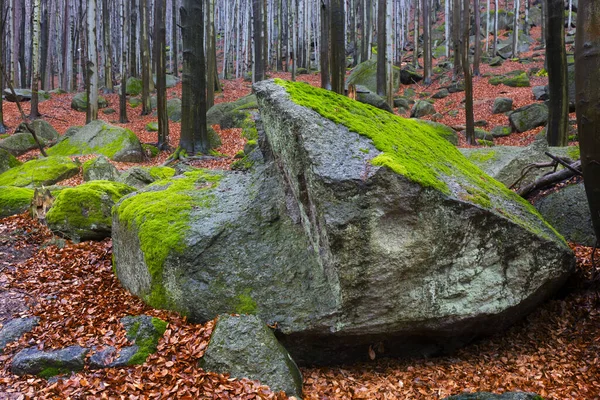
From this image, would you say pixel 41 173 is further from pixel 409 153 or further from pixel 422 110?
pixel 422 110

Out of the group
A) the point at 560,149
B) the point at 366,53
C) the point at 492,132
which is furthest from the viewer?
the point at 366,53

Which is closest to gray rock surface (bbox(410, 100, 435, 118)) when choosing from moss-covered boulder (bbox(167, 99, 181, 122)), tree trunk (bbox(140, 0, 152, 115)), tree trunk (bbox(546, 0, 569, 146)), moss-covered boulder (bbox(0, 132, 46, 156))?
moss-covered boulder (bbox(167, 99, 181, 122))

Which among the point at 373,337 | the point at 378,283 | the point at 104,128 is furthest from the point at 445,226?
the point at 104,128

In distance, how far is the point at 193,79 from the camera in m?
10.8

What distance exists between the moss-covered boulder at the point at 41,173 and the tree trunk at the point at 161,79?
10.8ft

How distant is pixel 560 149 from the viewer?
279 inches

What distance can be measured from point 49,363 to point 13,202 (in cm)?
536

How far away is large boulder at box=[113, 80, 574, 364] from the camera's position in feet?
12.1

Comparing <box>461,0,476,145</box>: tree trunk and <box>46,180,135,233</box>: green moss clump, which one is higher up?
<box>461,0,476,145</box>: tree trunk

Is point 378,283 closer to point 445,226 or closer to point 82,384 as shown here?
point 445,226

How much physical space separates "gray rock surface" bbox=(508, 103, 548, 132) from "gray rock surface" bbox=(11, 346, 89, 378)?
1505 centimetres

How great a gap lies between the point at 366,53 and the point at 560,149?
26306 millimetres

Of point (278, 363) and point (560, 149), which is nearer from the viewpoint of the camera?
point (278, 363)

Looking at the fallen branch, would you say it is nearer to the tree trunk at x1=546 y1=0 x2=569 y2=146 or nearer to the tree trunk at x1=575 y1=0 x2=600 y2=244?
the tree trunk at x1=546 y1=0 x2=569 y2=146
